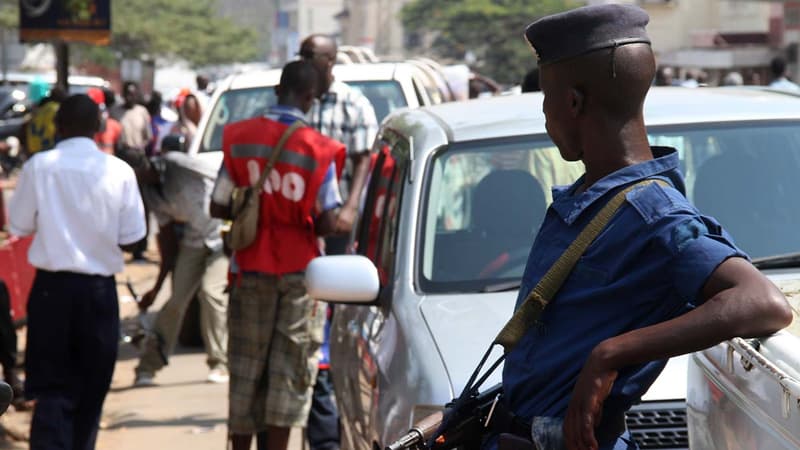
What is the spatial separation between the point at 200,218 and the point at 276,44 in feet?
384

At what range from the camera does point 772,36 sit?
163 ft

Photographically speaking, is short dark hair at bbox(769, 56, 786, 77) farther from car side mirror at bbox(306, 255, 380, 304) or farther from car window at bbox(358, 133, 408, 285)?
car side mirror at bbox(306, 255, 380, 304)

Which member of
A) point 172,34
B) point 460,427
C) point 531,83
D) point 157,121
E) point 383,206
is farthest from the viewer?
point 172,34

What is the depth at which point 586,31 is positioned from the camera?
2646 mm

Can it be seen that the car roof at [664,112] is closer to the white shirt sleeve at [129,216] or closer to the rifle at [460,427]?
the white shirt sleeve at [129,216]

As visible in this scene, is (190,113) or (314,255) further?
(190,113)

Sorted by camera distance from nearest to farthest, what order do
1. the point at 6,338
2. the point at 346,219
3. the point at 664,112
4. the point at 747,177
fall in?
1. the point at 747,177
2. the point at 664,112
3. the point at 346,219
4. the point at 6,338

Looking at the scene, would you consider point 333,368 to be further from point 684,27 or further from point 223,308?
point 684,27

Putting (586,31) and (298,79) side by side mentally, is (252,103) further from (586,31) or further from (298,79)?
(586,31)

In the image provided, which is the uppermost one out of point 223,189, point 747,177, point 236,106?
point 747,177

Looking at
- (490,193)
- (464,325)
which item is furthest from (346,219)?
(464,325)

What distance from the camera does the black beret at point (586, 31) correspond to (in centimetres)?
264

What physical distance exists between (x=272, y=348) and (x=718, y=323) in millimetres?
4194

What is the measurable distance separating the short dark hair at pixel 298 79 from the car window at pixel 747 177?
6.37 feet
